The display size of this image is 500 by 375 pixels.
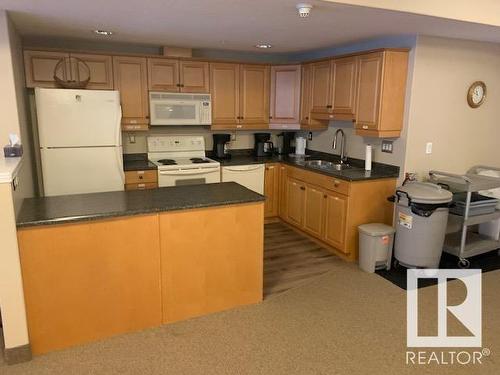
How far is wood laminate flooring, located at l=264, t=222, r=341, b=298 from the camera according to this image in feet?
11.4

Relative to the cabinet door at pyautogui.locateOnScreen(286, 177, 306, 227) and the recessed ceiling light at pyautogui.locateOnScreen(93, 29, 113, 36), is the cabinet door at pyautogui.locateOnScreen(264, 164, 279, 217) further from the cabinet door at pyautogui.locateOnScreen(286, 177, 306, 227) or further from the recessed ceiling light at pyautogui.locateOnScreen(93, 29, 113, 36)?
the recessed ceiling light at pyautogui.locateOnScreen(93, 29, 113, 36)

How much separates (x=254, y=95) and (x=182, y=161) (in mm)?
1326

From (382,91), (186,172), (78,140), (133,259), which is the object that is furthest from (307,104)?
(133,259)

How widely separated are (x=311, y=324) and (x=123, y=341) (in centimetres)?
135

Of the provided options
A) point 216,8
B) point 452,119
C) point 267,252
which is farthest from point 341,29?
point 267,252

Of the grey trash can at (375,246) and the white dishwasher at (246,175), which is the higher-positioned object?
the white dishwasher at (246,175)

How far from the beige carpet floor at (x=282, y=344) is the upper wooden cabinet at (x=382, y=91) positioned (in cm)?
167

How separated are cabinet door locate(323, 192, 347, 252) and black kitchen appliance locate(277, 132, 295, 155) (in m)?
1.55

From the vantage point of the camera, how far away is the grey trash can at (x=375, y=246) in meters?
3.57

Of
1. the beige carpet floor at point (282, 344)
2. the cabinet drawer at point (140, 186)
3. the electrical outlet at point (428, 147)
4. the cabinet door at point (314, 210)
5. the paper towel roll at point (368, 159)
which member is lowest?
the beige carpet floor at point (282, 344)

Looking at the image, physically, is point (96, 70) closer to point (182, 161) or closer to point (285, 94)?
point (182, 161)

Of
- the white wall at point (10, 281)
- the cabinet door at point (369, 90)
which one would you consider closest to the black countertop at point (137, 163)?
the white wall at point (10, 281)

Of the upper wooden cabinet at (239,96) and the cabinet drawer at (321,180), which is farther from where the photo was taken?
the upper wooden cabinet at (239,96)

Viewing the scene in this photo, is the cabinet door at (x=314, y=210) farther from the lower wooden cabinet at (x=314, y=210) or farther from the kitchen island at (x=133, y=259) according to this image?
the kitchen island at (x=133, y=259)
